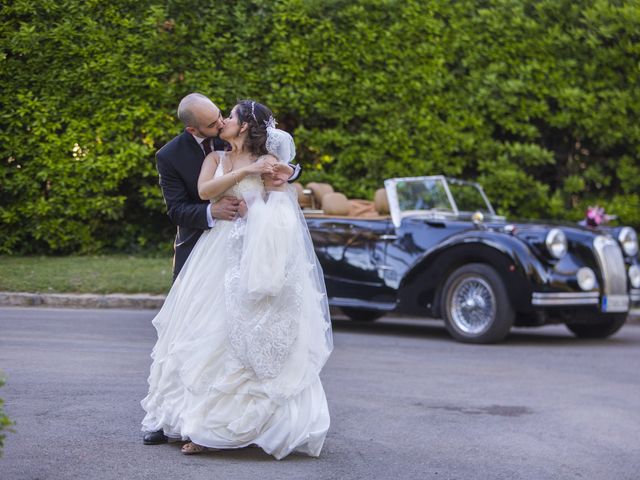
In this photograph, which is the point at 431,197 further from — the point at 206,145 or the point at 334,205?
the point at 206,145

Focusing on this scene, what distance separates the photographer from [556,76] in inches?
598

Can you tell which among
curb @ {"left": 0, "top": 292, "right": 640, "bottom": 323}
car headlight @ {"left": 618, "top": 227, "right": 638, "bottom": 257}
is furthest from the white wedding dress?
car headlight @ {"left": 618, "top": 227, "right": 638, "bottom": 257}

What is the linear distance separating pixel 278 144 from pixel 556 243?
19.0 ft

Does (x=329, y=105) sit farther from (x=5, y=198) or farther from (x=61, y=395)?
(x=61, y=395)

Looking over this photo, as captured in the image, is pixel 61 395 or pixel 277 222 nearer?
pixel 277 222

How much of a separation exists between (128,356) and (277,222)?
337 cm

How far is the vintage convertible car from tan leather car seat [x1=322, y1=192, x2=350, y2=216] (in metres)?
0.01

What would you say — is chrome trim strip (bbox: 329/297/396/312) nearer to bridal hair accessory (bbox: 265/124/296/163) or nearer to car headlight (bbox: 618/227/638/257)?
car headlight (bbox: 618/227/638/257)

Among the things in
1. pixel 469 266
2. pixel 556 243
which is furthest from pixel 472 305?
pixel 556 243

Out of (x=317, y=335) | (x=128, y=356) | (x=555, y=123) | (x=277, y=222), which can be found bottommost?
(x=128, y=356)

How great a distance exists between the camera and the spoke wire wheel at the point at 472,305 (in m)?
10.8

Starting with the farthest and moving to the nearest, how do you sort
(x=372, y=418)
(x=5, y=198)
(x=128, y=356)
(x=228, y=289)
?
(x=5, y=198) < (x=128, y=356) < (x=372, y=418) < (x=228, y=289)

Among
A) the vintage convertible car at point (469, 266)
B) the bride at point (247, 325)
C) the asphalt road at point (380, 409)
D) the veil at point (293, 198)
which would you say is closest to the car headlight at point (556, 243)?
the vintage convertible car at point (469, 266)

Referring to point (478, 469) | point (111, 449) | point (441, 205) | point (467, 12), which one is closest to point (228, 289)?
point (111, 449)
